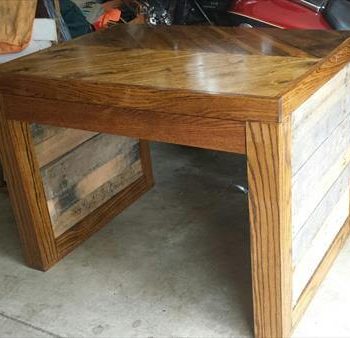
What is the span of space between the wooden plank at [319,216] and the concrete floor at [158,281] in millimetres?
197

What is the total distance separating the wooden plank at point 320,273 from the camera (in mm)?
1405

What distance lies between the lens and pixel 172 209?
202cm

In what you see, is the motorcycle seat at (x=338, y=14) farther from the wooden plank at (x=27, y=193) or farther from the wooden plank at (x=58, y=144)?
the wooden plank at (x=27, y=193)

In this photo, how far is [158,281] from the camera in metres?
1.62

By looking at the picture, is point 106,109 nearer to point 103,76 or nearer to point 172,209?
point 103,76

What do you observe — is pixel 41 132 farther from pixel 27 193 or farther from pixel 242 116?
pixel 242 116

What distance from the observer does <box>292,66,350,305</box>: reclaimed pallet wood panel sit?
1233 millimetres

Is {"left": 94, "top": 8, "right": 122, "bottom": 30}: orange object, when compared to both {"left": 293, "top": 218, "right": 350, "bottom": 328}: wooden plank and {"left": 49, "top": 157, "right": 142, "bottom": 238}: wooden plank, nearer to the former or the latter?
{"left": 49, "top": 157, "right": 142, "bottom": 238}: wooden plank

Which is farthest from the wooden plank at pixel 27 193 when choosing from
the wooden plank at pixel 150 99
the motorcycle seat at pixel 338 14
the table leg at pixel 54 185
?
the motorcycle seat at pixel 338 14

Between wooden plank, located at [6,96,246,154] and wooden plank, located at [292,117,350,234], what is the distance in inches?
7.5

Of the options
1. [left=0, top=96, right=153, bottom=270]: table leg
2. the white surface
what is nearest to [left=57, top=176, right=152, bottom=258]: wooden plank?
[left=0, top=96, right=153, bottom=270]: table leg

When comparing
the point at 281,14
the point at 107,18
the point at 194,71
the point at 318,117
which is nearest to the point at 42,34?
the point at 107,18

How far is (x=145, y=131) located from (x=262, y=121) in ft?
0.99

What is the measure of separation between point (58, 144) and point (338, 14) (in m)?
1.22
